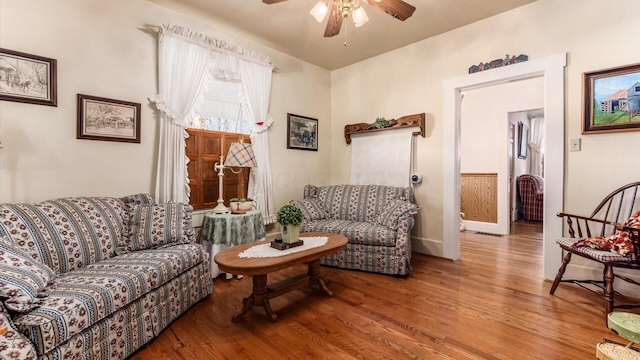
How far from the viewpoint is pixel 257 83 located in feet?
11.8

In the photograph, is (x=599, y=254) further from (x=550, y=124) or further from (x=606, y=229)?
(x=550, y=124)

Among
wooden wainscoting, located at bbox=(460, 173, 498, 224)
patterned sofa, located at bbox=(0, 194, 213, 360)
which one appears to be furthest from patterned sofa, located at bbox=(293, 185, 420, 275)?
wooden wainscoting, located at bbox=(460, 173, 498, 224)

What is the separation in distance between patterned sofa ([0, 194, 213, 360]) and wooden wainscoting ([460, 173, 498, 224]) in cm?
487

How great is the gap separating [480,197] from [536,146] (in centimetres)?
297

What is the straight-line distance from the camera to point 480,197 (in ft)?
17.4

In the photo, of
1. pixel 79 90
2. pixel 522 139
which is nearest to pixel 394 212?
pixel 79 90

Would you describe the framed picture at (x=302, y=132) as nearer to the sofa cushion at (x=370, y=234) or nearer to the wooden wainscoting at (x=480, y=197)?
the sofa cushion at (x=370, y=234)

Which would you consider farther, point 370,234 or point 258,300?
point 370,234

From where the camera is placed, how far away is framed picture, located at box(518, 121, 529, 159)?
20.4 feet

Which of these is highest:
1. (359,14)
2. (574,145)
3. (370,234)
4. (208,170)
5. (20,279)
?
(359,14)

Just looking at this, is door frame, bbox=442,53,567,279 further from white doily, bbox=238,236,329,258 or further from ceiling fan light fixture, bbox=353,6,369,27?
white doily, bbox=238,236,329,258

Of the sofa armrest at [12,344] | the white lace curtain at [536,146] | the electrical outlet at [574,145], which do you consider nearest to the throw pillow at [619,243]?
the electrical outlet at [574,145]

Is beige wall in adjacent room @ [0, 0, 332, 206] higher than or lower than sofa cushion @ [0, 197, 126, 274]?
higher

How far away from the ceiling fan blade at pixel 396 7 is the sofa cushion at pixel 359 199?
2031 millimetres
